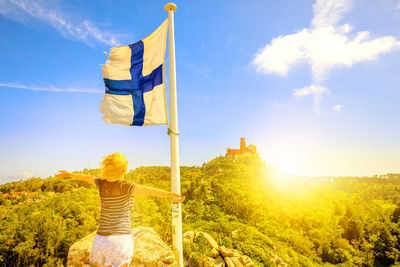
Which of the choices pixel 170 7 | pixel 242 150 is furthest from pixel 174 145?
pixel 242 150

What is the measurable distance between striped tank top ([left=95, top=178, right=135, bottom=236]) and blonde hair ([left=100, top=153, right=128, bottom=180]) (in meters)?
0.08

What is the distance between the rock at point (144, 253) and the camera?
13.7 feet

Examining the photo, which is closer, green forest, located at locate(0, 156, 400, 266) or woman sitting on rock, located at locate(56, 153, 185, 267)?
woman sitting on rock, located at locate(56, 153, 185, 267)

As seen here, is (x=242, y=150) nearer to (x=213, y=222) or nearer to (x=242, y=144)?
(x=242, y=144)

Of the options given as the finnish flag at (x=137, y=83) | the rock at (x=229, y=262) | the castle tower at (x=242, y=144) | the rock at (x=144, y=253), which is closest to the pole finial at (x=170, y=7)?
the finnish flag at (x=137, y=83)

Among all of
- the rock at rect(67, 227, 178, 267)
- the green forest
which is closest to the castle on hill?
the green forest

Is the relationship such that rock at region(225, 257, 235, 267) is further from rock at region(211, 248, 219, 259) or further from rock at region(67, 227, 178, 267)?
rock at region(67, 227, 178, 267)

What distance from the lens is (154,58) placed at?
4.91 meters

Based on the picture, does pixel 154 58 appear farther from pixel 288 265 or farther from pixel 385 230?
pixel 385 230

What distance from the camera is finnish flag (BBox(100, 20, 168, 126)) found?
4.68 metres

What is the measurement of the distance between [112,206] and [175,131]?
2307 mm

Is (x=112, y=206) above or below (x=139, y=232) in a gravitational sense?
above

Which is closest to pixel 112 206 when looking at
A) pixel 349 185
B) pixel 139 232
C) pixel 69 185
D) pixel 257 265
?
pixel 139 232

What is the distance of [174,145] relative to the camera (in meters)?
4.34
